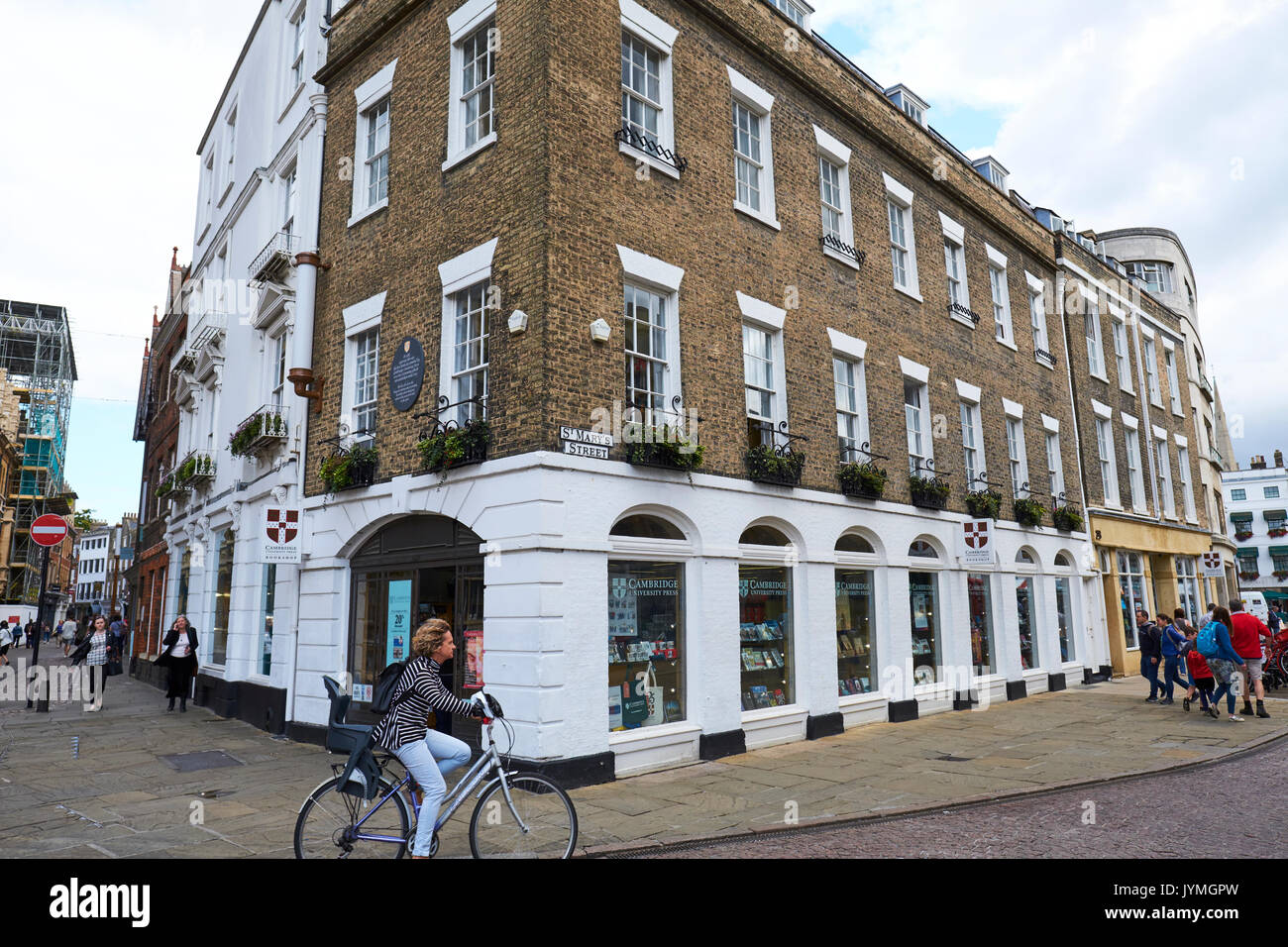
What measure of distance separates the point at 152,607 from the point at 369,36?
20112mm

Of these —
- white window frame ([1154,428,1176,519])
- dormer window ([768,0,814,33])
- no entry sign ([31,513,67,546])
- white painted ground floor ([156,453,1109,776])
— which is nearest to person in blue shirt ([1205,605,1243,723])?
white painted ground floor ([156,453,1109,776])

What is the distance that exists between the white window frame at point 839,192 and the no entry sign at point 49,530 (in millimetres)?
14192

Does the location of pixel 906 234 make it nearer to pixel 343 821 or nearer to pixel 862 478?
pixel 862 478

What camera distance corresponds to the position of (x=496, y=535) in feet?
32.1

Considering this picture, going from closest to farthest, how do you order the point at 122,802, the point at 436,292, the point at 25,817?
the point at 25,817 < the point at 122,802 < the point at 436,292

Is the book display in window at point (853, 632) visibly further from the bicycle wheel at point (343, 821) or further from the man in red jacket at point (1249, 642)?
the bicycle wheel at point (343, 821)

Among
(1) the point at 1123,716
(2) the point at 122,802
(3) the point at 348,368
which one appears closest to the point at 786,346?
(3) the point at 348,368

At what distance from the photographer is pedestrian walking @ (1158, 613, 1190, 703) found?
16062mm

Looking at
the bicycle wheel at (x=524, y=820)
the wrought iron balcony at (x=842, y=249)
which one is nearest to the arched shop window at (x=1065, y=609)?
the wrought iron balcony at (x=842, y=249)

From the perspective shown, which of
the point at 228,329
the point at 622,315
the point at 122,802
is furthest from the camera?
the point at 228,329

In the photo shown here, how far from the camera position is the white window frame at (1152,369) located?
27688mm

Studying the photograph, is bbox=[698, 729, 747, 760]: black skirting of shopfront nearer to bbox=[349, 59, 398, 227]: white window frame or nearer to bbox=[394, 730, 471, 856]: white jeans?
bbox=[394, 730, 471, 856]: white jeans

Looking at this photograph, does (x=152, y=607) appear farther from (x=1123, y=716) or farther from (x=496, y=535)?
(x=1123, y=716)

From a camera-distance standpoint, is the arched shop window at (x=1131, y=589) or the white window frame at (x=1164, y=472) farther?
the white window frame at (x=1164, y=472)
